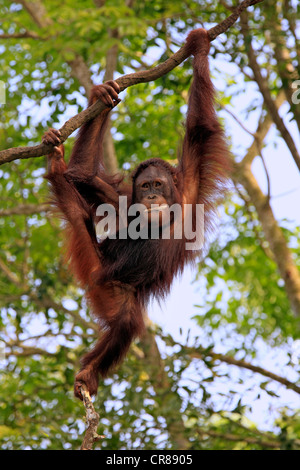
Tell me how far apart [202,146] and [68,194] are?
117 cm

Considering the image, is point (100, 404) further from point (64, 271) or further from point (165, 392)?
point (64, 271)

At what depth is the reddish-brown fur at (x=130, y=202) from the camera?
4.68 metres

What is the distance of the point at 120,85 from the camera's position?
4.10 m

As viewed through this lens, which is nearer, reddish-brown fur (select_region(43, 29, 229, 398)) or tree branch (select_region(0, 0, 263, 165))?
tree branch (select_region(0, 0, 263, 165))

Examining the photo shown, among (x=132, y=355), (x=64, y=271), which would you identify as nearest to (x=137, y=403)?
(x=132, y=355)

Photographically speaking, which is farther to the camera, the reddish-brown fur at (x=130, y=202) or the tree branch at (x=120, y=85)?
the reddish-brown fur at (x=130, y=202)

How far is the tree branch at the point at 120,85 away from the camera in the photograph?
3.54 metres

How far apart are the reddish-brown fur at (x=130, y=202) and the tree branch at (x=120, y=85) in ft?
2.00

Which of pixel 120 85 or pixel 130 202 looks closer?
pixel 120 85

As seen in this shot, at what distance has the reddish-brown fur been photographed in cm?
468

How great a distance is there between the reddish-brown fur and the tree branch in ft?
2.00

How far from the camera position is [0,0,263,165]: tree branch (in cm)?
354

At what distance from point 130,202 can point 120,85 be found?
3.86 feet

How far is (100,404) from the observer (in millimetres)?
6195
